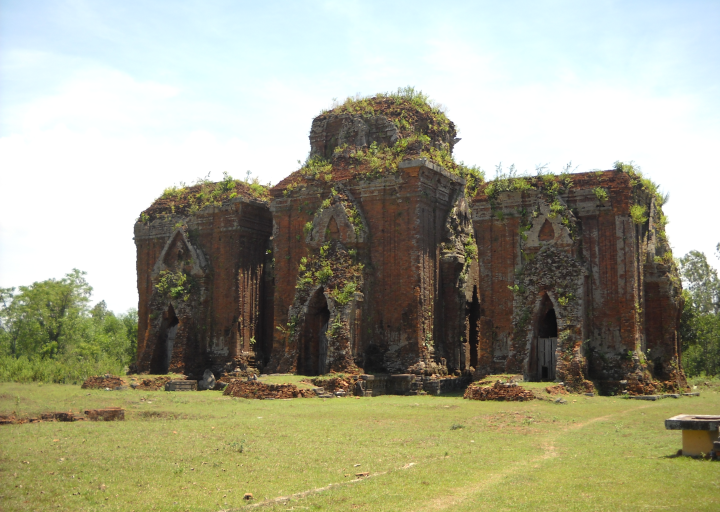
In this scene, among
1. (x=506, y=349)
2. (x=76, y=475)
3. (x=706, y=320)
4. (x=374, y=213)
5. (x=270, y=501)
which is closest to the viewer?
(x=270, y=501)

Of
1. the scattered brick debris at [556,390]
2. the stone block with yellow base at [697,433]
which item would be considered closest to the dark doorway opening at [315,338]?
the scattered brick debris at [556,390]

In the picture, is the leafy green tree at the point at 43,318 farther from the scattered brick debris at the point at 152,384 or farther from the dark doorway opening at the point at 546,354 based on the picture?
the dark doorway opening at the point at 546,354

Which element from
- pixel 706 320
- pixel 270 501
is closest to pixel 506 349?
pixel 270 501

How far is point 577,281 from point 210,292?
44.5 feet

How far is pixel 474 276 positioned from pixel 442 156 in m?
4.28

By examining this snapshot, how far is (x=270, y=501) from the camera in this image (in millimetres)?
7504

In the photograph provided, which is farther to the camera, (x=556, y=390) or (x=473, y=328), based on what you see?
(x=473, y=328)

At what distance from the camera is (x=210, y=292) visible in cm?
2714

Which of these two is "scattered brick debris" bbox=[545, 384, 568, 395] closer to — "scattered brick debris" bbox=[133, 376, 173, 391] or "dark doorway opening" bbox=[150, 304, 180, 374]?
"scattered brick debris" bbox=[133, 376, 173, 391]

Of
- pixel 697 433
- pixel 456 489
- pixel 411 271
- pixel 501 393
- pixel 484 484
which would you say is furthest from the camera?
pixel 411 271

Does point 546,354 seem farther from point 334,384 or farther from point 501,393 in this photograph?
point 334,384

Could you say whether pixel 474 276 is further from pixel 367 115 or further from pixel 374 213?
pixel 367 115

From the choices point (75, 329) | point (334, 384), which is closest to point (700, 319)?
point (334, 384)

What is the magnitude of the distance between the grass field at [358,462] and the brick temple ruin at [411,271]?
18.3 ft
